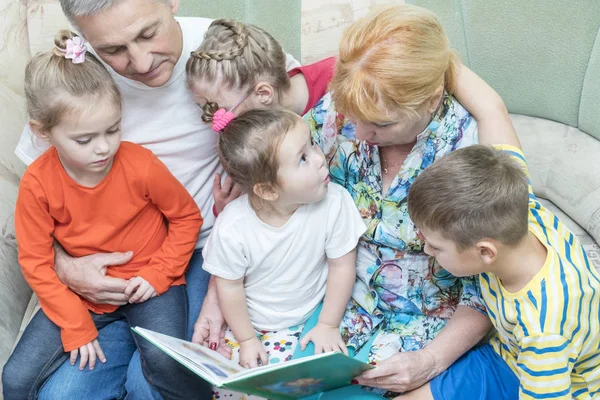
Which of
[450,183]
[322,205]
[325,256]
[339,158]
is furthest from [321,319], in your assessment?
[450,183]

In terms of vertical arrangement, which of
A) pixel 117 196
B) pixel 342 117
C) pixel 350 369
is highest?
pixel 342 117

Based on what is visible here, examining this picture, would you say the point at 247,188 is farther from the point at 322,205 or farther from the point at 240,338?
the point at 240,338

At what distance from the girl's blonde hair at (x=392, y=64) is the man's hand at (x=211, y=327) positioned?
2.09 ft

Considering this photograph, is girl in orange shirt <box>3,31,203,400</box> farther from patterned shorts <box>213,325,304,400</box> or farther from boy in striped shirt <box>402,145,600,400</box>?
boy in striped shirt <box>402,145,600,400</box>

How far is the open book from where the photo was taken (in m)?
1.41

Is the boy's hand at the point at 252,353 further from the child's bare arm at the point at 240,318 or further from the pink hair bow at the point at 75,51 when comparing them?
the pink hair bow at the point at 75,51

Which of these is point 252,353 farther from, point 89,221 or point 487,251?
point 487,251

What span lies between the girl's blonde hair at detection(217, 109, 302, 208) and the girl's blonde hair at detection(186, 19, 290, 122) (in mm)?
121

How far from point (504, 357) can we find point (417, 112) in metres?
0.61

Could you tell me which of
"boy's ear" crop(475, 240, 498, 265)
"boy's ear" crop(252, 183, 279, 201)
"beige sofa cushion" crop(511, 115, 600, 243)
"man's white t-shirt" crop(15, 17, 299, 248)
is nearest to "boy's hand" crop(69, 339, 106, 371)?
"man's white t-shirt" crop(15, 17, 299, 248)

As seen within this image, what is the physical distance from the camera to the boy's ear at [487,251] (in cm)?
140

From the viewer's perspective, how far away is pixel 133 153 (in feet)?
5.92

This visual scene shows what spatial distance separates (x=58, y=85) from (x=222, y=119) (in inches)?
15.1

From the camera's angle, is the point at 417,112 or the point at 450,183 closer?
the point at 450,183
